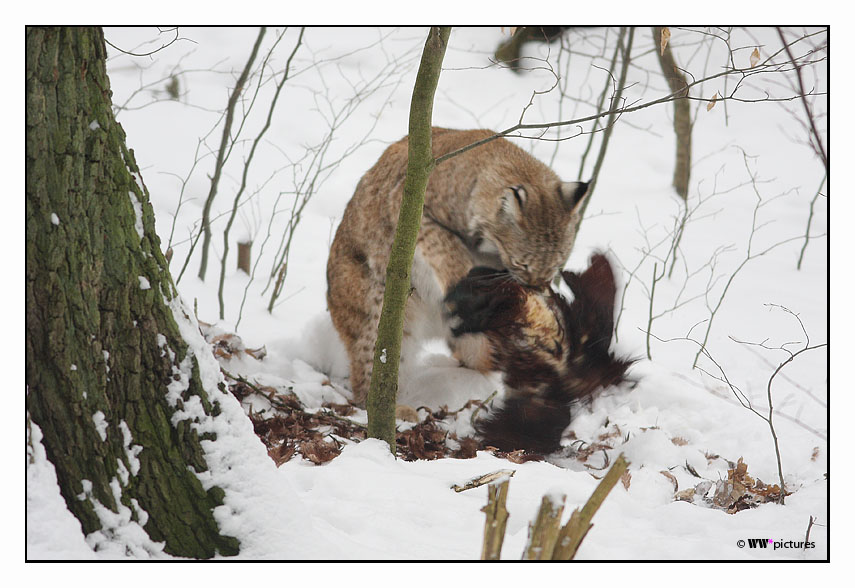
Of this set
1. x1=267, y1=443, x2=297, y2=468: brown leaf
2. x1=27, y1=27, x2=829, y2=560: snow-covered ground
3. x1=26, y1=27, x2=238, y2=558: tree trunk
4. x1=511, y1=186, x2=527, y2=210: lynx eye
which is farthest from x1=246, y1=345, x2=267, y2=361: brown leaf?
x1=26, y1=27, x2=238, y2=558: tree trunk

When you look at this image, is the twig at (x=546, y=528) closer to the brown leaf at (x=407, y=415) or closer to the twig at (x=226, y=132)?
the brown leaf at (x=407, y=415)

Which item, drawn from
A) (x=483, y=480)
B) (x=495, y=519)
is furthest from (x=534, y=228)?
(x=495, y=519)

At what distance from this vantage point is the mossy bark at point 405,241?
2.86 meters

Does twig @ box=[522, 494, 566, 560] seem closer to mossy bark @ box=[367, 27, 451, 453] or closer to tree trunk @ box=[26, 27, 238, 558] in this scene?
tree trunk @ box=[26, 27, 238, 558]

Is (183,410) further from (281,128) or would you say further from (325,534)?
(281,128)

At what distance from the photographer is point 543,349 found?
3910mm

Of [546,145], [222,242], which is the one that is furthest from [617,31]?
[222,242]

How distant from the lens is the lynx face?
4.25 m

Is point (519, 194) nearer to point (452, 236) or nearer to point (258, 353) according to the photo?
point (452, 236)

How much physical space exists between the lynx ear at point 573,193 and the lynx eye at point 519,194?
0.27 m

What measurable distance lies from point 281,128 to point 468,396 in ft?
8.98

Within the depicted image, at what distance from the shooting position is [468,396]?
4590 millimetres

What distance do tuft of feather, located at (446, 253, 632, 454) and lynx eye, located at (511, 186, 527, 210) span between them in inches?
17.5

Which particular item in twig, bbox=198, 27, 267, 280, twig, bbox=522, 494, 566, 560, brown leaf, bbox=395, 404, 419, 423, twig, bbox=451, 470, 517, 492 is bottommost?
twig, bbox=522, 494, 566, 560
